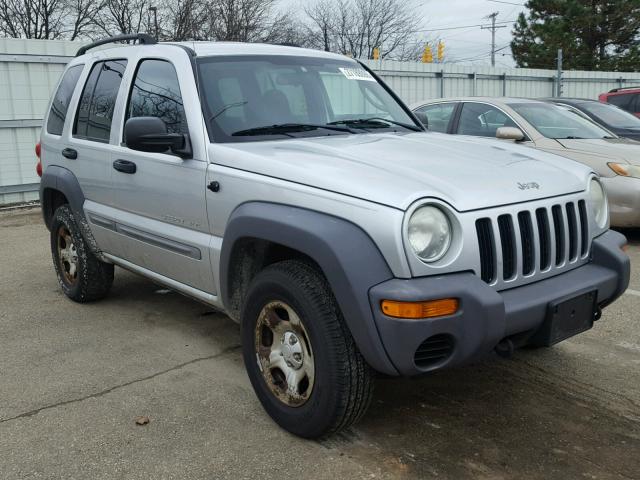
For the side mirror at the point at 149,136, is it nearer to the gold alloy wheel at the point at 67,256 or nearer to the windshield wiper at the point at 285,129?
the windshield wiper at the point at 285,129

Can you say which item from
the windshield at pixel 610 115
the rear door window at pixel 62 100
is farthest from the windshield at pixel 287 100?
the windshield at pixel 610 115

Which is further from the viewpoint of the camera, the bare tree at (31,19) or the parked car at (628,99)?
the bare tree at (31,19)

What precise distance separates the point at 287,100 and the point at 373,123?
0.56 metres

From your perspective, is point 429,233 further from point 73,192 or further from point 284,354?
point 73,192

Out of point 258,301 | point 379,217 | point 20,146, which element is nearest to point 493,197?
point 379,217

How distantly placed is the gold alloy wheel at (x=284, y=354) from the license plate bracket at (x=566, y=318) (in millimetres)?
1012

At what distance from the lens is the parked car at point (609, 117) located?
933 cm

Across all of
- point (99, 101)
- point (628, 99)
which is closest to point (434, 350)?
point (99, 101)

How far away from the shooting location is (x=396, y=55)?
4962 cm

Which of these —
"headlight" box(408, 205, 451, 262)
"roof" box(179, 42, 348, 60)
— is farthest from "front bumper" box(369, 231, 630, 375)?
"roof" box(179, 42, 348, 60)

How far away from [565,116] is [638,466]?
6.12 metres

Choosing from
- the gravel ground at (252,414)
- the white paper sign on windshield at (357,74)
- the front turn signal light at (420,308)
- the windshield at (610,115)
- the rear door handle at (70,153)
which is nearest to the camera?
the front turn signal light at (420,308)

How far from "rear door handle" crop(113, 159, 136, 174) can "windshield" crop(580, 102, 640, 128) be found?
7500mm

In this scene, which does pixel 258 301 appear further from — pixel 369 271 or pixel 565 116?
pixel 565 116
